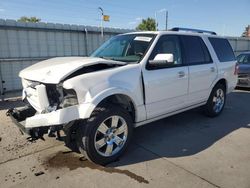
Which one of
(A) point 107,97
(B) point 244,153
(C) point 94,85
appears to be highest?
(C) point 94,85

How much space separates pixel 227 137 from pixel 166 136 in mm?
1161

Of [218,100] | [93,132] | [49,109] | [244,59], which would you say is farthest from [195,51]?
[244,59]

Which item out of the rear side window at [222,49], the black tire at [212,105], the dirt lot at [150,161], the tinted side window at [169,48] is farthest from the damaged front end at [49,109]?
the rear side window at [222,49]

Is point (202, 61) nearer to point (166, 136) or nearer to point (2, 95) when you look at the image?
point (166, 136)

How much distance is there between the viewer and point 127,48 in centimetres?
→ 426

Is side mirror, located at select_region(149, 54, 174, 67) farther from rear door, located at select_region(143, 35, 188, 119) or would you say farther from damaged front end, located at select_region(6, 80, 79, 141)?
damaged front end, located at select_region(6, 80, 79, 141)

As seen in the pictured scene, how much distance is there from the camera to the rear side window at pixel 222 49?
17.9ft

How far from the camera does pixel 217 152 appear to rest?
3.80m

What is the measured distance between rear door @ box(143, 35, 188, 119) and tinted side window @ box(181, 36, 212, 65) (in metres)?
0.22

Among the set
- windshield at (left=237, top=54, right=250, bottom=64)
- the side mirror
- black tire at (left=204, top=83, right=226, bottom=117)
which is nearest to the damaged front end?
the side mirror

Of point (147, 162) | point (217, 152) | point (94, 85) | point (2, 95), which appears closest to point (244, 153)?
point (217, 152)

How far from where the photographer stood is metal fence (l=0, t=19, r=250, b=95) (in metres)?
8.40

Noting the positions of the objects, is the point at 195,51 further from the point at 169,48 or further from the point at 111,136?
the point at 111,136

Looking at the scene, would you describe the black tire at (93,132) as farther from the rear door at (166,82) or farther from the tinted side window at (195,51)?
the tinted side window at (195,51)
